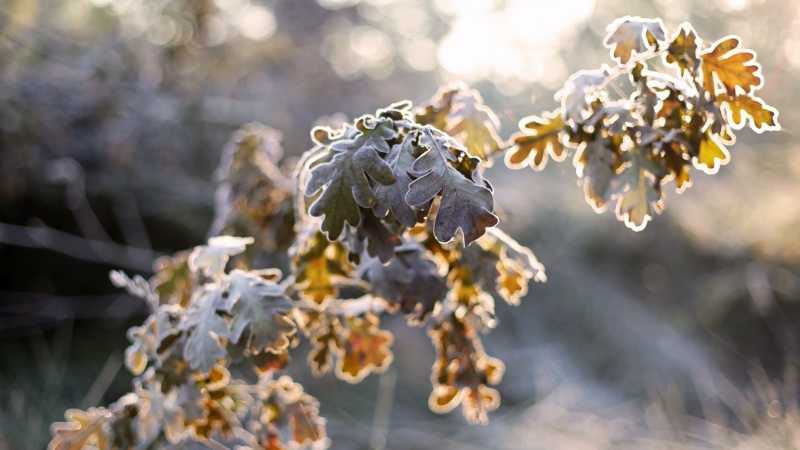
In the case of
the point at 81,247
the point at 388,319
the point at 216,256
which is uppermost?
the point at 388,319

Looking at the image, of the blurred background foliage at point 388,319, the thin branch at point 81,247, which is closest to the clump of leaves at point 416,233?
the blurred background foliage at point 388,319

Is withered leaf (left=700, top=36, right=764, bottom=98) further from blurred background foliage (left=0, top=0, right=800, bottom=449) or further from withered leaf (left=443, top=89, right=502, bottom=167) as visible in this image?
blurred background foliage (left=0, top=0, right=800, bottom=449)

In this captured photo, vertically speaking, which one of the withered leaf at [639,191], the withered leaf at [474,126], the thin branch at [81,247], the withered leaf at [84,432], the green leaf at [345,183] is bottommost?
the withered leaf at [84,432]

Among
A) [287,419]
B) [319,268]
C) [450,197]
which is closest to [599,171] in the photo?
[450,197]

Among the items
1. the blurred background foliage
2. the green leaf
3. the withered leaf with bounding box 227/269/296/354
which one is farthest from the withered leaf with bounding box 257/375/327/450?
the blurred background foliage

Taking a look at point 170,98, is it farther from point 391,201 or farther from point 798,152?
point 798,152

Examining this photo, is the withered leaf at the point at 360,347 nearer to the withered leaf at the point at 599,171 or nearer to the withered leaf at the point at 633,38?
the withered leaf at the point at 599,171

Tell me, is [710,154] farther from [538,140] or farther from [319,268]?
[319,268]
